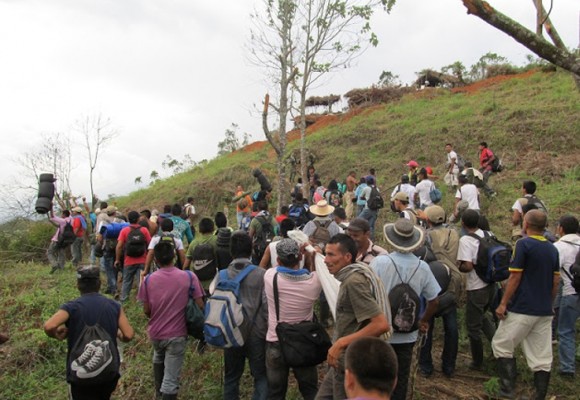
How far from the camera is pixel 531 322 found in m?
3.83

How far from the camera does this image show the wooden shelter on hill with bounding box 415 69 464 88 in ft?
89.1

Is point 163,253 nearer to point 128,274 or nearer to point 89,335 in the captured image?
point 89,335

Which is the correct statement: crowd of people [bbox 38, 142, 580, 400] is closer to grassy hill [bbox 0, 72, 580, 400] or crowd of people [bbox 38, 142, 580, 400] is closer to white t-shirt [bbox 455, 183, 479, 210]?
grassy hill [bbox 0, 72, 580, 400]

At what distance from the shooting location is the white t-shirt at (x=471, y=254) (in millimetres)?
4328

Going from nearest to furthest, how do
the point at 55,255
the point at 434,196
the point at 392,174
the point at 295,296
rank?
the point at 295,296, the point at 434,196, the point at 55,255, the point at 392,174

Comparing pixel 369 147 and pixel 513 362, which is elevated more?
pixel 369 147

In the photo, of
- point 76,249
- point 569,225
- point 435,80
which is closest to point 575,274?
point 569,225

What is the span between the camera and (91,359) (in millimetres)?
3059

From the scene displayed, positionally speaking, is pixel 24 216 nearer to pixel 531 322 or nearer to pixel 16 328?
pixel 16 328

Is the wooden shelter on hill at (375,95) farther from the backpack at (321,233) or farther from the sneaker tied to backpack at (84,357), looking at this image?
the sneaker tied to backpack at (84,357)

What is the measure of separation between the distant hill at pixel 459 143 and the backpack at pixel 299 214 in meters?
4.53

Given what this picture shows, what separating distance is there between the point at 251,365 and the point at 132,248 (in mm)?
3555

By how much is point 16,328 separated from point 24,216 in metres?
9.04

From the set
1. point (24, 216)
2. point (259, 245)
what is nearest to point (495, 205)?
point (259, 245)
